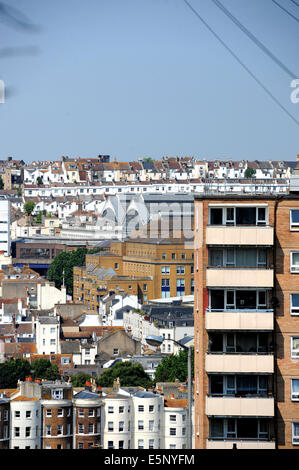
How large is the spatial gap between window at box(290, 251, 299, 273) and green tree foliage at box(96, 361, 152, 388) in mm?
13782

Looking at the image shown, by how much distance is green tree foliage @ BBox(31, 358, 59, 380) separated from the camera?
870 inches

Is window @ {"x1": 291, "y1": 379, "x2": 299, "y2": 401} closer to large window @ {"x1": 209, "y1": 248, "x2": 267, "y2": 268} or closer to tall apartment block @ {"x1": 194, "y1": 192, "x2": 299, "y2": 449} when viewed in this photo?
tall apartment block @ {"x1": 194, "y1": 192, "x2": 299, "y2": 449}

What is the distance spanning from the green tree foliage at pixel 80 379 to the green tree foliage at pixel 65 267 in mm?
20677

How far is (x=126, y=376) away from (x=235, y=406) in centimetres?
1439

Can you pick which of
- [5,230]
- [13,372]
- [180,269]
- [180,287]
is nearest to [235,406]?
[13,372]

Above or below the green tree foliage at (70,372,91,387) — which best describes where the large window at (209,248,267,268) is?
above

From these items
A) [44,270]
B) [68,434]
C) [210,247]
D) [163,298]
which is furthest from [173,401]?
[44,270]

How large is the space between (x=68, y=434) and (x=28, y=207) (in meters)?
50.0

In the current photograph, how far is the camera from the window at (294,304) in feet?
21.9

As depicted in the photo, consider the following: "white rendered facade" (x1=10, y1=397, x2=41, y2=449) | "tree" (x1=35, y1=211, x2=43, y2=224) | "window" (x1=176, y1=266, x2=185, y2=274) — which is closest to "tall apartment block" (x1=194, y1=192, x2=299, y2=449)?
"white rendered facade" (x1=10, y1=397, x2=41, y2=449)

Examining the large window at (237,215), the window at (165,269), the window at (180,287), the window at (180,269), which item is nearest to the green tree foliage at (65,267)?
the window at (165,269)

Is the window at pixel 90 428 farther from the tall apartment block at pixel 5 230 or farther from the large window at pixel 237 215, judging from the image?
the tall apartment block at pixel 5 230

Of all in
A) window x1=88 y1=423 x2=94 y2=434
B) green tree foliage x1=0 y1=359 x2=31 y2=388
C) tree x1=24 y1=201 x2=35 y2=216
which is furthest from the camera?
tree x1=24 y1=201 x2=35 y2=216

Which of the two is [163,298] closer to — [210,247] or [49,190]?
[210,247]
